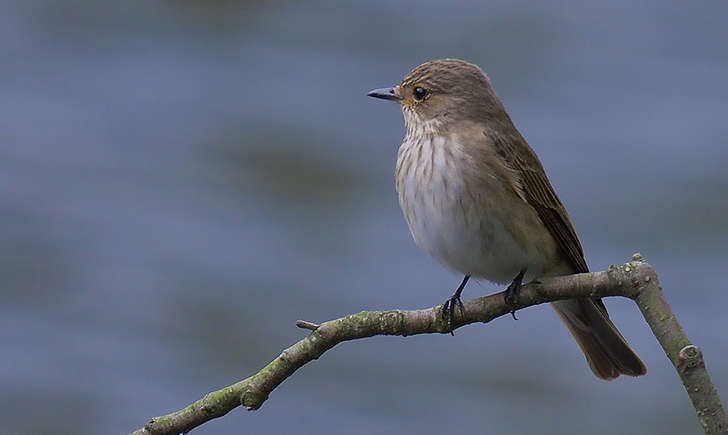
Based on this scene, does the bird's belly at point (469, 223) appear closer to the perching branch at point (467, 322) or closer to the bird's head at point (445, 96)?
the bird's head at point (445, 96)

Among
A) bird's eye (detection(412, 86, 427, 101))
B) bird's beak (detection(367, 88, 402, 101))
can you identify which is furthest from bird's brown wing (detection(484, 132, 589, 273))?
bird's beak (detection(367, 88, 402, 101))

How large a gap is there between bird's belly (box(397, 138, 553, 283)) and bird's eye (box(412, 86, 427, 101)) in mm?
458

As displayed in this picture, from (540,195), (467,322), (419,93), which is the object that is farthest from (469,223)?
(467,322)

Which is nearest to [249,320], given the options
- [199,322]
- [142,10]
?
[199,322]

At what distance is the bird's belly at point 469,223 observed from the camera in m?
5.06

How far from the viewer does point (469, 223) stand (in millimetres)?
5055

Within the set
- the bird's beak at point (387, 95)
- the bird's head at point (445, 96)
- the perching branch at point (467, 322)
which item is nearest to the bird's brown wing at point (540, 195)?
the bird's head at point (445, 96)

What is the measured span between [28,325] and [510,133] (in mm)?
4772

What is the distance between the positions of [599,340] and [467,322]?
1595mm

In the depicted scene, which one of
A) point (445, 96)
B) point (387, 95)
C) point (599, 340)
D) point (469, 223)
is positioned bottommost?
point (599, 340)

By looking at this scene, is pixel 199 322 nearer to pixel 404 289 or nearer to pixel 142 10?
pixel 404 289

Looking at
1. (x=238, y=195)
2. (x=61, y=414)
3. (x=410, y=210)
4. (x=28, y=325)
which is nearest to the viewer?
(x=410, y=210)

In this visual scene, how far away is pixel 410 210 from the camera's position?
5277 millimetres

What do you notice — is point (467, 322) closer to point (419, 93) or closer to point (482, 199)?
point (482, 199)
